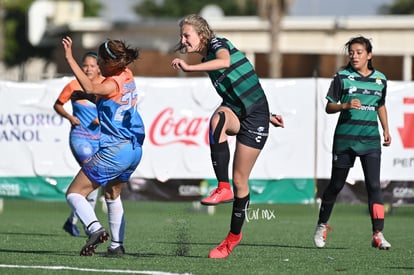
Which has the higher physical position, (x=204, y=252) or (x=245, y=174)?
(x=245, y=174)

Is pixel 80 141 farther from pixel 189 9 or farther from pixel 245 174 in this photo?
pixel 189 9

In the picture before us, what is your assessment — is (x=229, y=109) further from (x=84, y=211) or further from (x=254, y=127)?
(x=84, y=211)

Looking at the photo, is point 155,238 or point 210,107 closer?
point 155,238

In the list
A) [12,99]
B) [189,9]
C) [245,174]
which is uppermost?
[245,174]

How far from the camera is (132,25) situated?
4738 centimetres

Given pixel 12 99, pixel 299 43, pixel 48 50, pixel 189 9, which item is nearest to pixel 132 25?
pixel 299 43

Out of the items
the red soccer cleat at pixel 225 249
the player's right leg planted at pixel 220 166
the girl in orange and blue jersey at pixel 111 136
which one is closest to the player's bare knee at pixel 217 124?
the player's right leg planted at pixel 220 166

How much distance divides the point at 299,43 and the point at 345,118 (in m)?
31.1

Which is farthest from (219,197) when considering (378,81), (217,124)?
(378,81)

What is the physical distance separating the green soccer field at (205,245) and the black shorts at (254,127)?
104cm

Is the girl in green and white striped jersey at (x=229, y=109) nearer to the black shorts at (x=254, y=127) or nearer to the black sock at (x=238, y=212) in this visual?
the black shorts at (x=254, y=127)

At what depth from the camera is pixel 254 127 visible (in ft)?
33.3

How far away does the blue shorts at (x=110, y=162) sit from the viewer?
10.0 meters

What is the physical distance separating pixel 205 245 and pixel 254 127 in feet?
7.83
